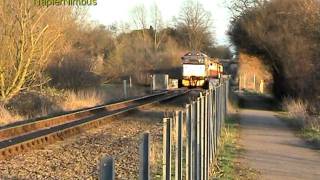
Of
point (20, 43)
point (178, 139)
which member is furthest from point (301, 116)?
point (178, 139)

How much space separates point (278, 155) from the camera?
15320 millimetres

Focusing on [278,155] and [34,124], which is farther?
[34,124]

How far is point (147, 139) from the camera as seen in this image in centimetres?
448

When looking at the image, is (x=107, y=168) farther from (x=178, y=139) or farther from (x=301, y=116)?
(x=301, y=116)

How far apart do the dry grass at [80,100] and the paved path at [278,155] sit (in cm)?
1547

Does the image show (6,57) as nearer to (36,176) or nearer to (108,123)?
(108,123)

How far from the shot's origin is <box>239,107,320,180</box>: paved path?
41.1 ft

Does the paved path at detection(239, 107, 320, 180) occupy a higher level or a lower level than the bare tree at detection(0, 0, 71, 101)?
lower

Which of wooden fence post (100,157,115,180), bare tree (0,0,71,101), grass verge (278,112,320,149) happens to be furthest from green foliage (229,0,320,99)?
wooden fence post (100,157,115,180)

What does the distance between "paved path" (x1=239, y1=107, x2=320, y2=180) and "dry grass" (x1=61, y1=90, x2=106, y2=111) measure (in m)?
15.5

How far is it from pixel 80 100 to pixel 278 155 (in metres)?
25.3

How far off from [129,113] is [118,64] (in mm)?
52701

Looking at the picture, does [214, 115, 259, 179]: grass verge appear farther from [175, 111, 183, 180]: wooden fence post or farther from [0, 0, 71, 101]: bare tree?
[0, 0, 71, 101]: bare tree

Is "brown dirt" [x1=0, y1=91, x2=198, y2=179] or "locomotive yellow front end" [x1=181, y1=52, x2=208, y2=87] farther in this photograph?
"locomotive yellow front end" [x1=181, y1=52, x2=208, y2=87]
